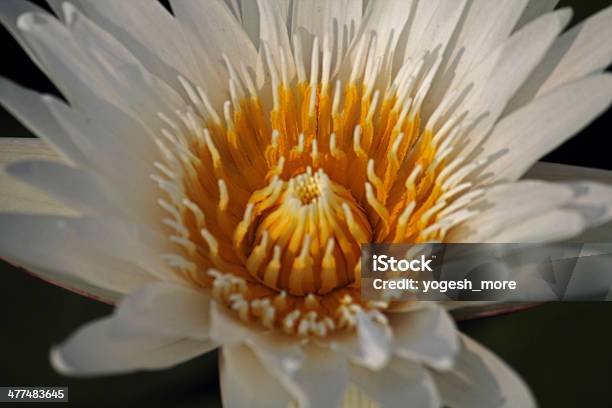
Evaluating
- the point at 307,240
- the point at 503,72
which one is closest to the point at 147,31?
the point at 307,240

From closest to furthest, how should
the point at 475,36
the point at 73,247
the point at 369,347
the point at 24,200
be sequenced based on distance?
the point at 369,347
the point at 73,247
the point at 24,200
the point at 475,36

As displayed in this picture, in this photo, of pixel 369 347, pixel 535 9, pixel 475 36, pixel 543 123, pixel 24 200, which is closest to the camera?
pixel 369 347

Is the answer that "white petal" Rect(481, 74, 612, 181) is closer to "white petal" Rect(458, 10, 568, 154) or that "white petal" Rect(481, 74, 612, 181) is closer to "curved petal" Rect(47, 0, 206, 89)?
"white petal" Rect(458, 10, 568, 154)

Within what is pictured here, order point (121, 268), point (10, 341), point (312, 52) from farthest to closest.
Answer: point (10, 341), point (312, 52), point (121, 268)

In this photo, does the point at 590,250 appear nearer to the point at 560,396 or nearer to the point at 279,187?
the point at 560,396

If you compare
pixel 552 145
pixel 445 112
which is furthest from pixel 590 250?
pixel 445 112

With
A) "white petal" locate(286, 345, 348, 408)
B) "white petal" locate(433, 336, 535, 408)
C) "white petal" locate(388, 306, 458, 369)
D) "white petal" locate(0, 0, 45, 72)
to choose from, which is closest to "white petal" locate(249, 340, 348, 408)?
"white petal" locate(286, 345, 348, 408)

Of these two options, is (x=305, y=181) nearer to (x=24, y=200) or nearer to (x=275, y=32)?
(x=275, y=32)
